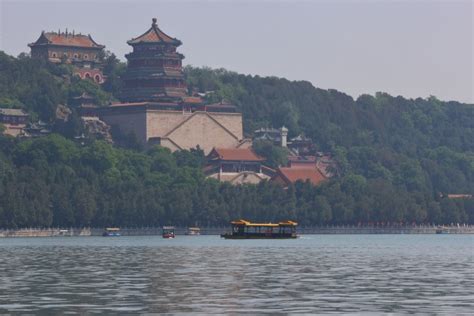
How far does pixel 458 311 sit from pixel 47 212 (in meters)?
136

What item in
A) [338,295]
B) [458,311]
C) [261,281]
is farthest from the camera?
[261,281]

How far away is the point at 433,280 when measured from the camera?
79562 millimetres

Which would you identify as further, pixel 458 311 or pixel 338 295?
pixel 338 295

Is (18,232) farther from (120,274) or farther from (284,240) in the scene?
(120,274)

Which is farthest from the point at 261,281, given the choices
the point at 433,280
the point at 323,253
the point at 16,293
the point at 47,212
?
the point at 47,212

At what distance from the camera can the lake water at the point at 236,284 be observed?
211 ft

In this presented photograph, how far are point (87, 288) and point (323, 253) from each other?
49782 millimetres

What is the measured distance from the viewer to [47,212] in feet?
641

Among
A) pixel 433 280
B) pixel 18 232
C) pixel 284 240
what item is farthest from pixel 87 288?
pixel 18 232

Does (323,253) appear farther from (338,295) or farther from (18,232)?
(18,232)

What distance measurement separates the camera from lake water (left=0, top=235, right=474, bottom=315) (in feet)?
211

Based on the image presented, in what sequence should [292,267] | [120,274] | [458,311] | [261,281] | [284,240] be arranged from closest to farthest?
[458,311]
[261,281]
[120,274]
[292,267]
[284,240]

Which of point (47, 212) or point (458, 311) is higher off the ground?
point (47, 212)

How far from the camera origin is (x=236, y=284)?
76.2m
